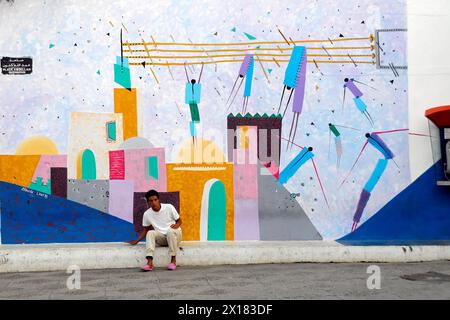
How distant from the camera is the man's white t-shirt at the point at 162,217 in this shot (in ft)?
30.8

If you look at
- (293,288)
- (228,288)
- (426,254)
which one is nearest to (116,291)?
(228,288)

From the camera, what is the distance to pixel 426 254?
31.9 feet

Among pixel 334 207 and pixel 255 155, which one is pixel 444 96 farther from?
pixel 255 155

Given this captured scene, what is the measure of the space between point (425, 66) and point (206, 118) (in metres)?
3.47

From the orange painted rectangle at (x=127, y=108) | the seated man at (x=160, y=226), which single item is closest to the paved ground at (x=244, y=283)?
the seated man at (x=160, y=226)

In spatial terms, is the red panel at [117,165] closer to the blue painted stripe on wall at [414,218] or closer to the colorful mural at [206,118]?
the colorful mural at [206,118]

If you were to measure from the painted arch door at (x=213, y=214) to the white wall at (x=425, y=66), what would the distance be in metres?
2.99

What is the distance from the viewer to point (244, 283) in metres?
8.06

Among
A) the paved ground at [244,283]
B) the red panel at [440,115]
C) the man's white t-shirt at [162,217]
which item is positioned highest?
the red panel at [440,115]

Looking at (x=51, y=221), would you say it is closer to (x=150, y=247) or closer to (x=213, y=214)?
(x=150, y=247)

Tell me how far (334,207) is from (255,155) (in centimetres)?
144

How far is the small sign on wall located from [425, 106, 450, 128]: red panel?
5.98m

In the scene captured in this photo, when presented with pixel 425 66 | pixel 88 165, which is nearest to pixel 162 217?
pixel 88 165

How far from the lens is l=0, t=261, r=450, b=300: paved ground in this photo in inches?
292
